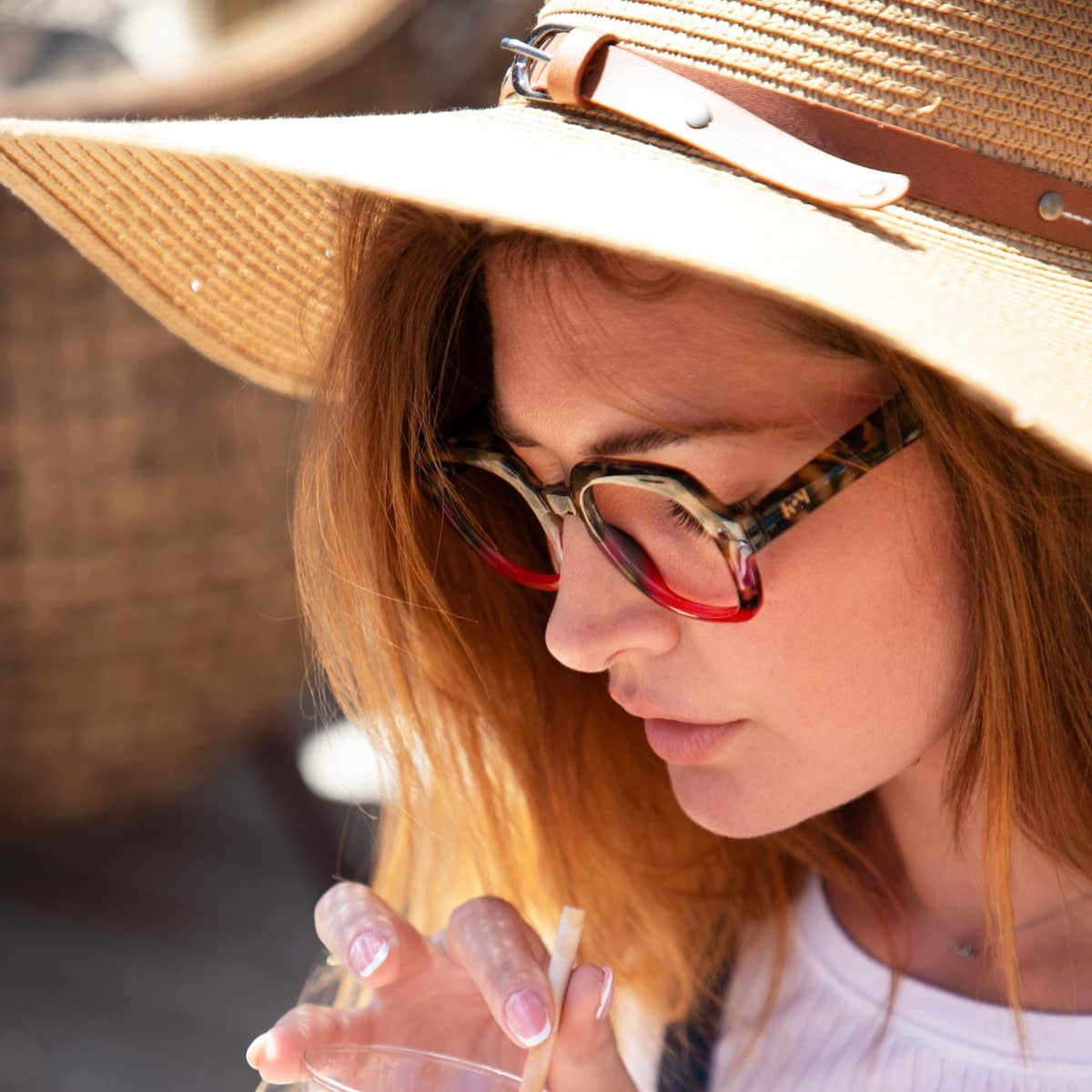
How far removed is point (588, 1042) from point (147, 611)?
1.47 m

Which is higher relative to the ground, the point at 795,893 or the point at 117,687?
the point at 795,893

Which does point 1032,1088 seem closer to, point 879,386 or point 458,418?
point 879,386

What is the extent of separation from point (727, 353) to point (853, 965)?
555 millimetres

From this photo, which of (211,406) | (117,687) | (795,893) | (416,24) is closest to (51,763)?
(117,687)

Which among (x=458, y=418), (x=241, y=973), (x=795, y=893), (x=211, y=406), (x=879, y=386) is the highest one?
(x=879, y=386)

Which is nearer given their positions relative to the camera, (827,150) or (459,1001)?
(827,150)

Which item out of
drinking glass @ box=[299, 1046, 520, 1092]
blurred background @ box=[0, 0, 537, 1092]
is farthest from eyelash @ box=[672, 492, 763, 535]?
blurred background @ box=[0, 0, 537, 1092]

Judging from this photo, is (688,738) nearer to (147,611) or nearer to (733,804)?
(733,804)

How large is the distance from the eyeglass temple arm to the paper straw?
0.28 m

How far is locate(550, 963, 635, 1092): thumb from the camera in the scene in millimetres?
978

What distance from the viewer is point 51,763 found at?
2.39 m

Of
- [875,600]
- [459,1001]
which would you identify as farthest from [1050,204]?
[459,1001]

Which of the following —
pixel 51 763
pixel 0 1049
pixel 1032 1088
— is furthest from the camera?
pixel 51 763

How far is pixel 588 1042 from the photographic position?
3.28ft
